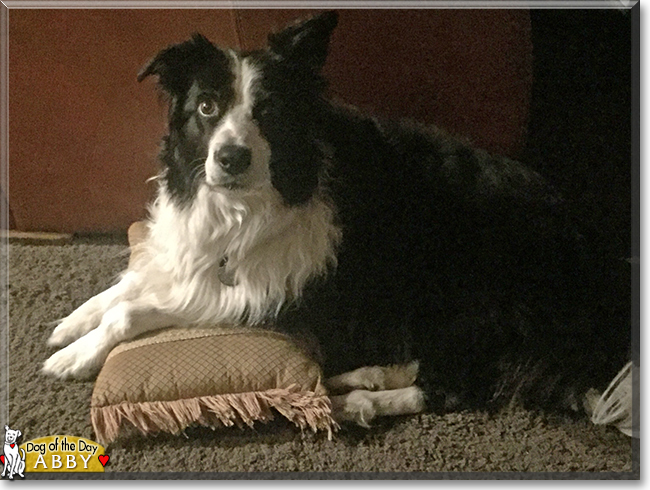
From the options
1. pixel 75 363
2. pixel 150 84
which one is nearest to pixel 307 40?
pixel 150 84

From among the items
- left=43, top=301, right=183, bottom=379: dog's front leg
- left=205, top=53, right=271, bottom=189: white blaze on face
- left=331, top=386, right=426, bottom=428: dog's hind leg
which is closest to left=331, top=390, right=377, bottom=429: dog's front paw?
left=331, top=386, right=426, bottom=428: dog's hind leg

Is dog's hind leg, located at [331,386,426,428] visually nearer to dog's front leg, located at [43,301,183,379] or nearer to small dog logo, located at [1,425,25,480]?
dog's front leg, located at [43,301,183,379]

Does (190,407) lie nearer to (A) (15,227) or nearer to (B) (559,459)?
(A) (15,227)

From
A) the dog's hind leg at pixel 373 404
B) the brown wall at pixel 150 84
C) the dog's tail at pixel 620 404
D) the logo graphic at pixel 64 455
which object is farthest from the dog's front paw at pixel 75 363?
the dog's tail at pixel 620 404

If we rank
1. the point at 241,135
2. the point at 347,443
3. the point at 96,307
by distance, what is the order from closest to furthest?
1. the point at 241,135
2. the point at 347,443
3. the point at 96,307

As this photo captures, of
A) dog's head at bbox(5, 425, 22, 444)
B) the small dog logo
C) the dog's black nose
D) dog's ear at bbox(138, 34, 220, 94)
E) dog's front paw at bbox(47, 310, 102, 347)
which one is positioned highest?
dog's ear at bbox(138, 34, 220, 94)

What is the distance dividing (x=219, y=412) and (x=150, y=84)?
28.0 inches

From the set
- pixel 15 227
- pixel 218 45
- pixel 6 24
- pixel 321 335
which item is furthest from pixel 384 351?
pixel 6 24

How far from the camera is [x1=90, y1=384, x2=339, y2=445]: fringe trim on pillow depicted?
1.18 metres

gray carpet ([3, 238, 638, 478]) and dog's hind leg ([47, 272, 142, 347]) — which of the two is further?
dog's hind leg ([47, 272, 142, 347])

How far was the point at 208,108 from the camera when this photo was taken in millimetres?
1139

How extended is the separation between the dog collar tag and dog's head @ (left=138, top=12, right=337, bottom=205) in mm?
181

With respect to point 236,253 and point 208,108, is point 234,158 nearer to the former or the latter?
point 208,108

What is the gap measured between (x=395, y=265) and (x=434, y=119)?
13.3 inches
